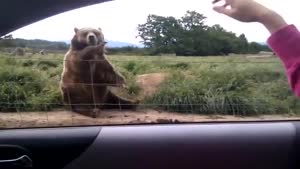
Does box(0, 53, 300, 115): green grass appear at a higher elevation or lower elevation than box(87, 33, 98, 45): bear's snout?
lower

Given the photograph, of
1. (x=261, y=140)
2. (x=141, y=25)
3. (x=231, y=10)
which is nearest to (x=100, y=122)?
(x=141, y=25)

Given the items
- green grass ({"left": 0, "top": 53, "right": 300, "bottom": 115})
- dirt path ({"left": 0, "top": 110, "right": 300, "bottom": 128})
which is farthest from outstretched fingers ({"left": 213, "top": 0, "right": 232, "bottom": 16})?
dirt path ({"left": 0, "top": 110, "right": 300, "bottom": 128})

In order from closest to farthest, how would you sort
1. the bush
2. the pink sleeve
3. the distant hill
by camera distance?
the pink sleeve < the distant hill < the bush

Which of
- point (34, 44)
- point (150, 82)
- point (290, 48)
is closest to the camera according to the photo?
point (290, 48)

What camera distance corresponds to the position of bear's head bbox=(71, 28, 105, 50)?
2.09 m

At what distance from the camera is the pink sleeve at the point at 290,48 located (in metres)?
1.31

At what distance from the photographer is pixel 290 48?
1318 mm

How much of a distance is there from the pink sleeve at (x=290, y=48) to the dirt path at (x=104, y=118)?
91 cm

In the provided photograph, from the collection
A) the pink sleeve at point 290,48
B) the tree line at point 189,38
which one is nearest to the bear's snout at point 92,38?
the tree line at point 189,38

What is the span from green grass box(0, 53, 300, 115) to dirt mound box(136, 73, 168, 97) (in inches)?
0.7

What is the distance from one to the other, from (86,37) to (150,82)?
12.6 inches

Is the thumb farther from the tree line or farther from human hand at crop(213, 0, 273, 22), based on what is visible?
the tree line

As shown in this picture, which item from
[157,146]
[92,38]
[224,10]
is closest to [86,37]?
[92,38]

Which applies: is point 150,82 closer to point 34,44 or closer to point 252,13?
point 34,44
